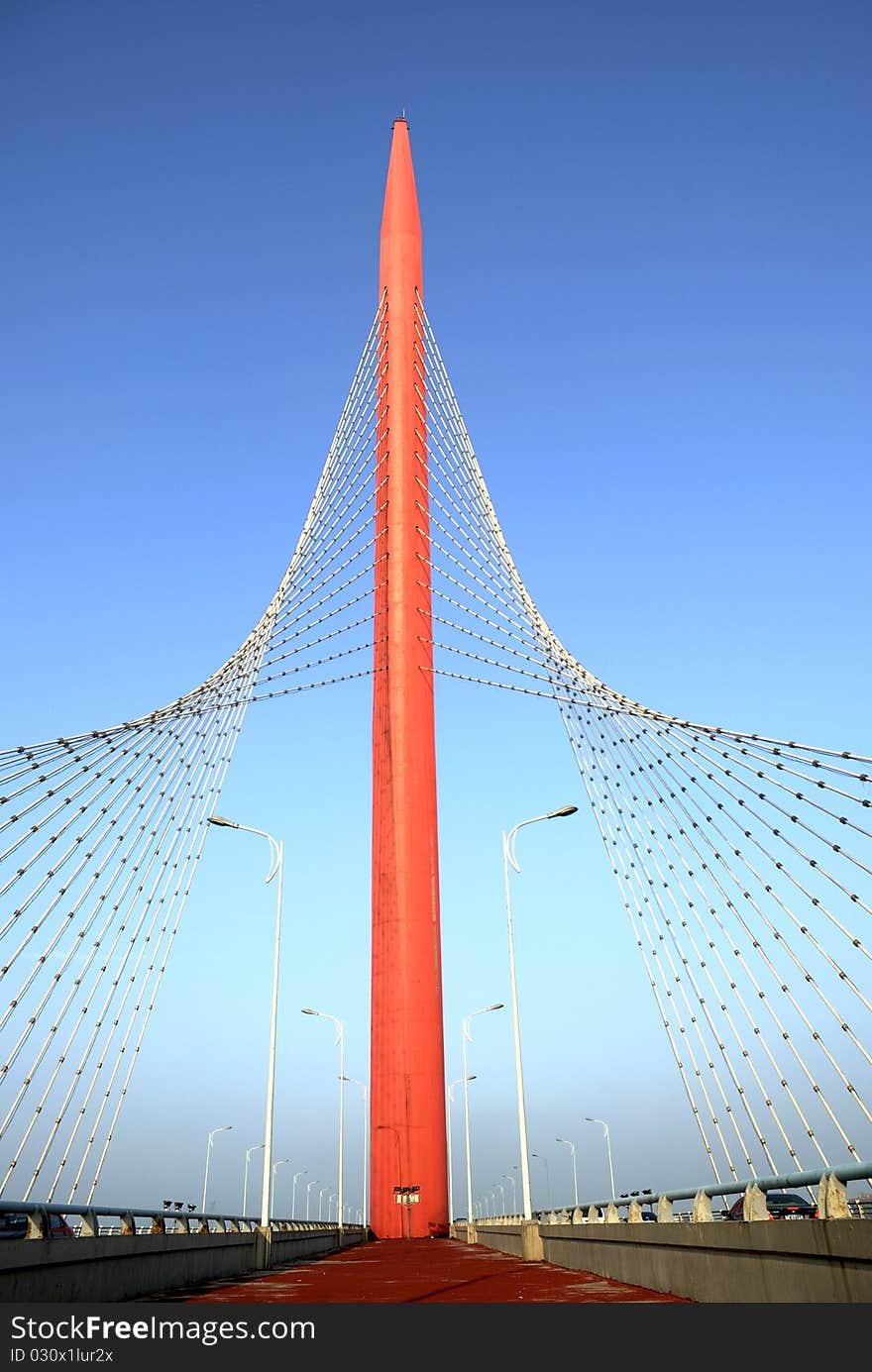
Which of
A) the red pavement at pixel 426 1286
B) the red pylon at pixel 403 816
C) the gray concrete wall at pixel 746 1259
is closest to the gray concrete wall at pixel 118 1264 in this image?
the red pavement at pixel 426 1286

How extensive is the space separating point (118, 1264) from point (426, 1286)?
13.7 feet

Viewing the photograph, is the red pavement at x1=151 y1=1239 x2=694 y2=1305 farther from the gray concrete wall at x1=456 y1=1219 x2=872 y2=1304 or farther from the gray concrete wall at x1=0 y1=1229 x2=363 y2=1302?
the gray concrete wall at x1=0 y1=1229 x2=363 y2=1302

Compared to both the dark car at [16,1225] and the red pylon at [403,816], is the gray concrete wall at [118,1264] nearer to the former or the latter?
the dark car at [16,1225]

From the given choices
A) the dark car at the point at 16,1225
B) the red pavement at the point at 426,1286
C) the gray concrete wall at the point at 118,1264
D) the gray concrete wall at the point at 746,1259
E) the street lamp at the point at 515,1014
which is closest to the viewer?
the gray concrete wall at the point at 746,1259

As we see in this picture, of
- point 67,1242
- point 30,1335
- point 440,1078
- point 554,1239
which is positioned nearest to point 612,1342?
point 30,1335

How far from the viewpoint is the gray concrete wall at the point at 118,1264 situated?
1158 cm

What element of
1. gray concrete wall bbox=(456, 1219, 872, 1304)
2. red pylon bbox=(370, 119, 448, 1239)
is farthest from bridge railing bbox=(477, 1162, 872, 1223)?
red pylon bbox=(370, 119, 448, 1239)

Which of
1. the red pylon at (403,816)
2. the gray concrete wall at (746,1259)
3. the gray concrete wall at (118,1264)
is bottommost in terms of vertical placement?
the gray concrete wall at (746,1259)

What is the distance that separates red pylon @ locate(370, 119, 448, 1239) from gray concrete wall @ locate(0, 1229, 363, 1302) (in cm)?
1383

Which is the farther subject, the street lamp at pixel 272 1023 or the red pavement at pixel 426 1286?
the street lamp at pixel 272 1023

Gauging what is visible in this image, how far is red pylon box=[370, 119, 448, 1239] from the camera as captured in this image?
36156 millimetres

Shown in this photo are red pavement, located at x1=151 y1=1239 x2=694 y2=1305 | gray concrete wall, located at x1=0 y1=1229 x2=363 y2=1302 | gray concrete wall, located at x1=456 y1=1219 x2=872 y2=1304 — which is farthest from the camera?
red pavement, located at x1=151 y1=1239 x2=694 y2=1305

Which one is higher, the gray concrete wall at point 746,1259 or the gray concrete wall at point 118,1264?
the gray concrete wall at point 118,1264

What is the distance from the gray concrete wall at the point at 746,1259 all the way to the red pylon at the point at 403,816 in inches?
790
